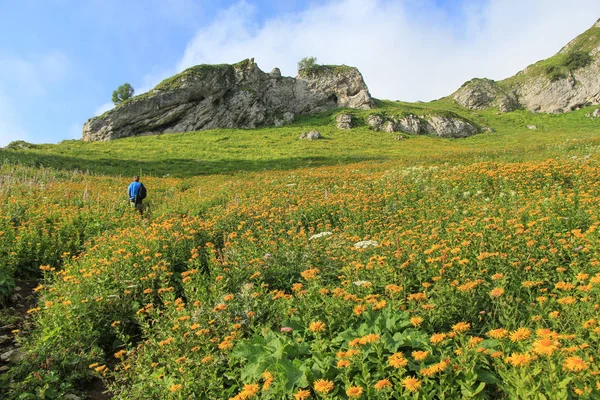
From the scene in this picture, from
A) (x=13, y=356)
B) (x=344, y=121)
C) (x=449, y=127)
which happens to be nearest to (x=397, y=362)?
(x=13, y=356)

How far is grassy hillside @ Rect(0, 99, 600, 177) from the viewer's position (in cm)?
2692

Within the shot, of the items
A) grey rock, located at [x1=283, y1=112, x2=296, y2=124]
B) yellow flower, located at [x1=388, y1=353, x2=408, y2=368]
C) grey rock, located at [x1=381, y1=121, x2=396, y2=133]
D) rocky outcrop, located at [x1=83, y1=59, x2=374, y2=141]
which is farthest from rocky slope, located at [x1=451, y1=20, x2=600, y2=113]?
yellow flower, located at [x1=388, y1=353, x2=408, y2=368]

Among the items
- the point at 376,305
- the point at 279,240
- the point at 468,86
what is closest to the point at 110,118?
the point at 279,240

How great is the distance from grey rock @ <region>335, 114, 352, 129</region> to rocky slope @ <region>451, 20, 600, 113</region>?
35162 mm

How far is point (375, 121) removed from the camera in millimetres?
55438

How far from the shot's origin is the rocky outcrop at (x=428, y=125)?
54.5m

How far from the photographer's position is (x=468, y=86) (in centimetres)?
8056

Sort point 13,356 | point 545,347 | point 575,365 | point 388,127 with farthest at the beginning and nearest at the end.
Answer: point 388,127
point 13,356
point 545,347
point 575,365

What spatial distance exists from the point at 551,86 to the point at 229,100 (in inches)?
2299

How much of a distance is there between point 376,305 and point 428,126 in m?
57.2

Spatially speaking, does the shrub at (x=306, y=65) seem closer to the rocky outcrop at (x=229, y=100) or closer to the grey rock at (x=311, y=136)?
the rocky outcrop at (x=229, y=100)

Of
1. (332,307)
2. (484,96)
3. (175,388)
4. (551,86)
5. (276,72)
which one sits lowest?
(175,388)

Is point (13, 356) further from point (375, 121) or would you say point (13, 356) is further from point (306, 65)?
point (306, 65)

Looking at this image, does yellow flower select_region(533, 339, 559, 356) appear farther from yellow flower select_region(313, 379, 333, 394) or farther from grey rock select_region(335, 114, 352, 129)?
grey rock select_region(335, 114, 352, 129)
